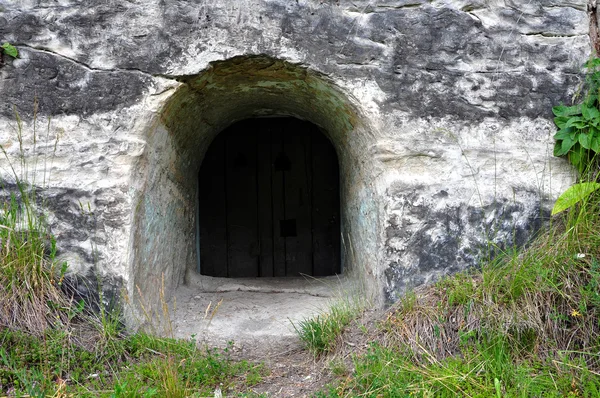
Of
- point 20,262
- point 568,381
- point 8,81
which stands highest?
point 8,81

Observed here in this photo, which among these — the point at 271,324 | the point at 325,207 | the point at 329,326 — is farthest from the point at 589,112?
the point at 325,207

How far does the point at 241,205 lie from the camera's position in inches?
193

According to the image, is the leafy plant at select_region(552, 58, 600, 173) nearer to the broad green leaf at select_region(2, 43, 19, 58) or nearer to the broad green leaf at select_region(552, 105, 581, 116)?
the broad green leaf at select_region(552, 105, 581, 116)

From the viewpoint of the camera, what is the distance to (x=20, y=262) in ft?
8.93

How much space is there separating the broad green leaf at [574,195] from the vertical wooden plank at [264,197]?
99.7 inches

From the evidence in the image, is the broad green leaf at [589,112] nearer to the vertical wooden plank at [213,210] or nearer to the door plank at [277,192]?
the door plank at [277,192]

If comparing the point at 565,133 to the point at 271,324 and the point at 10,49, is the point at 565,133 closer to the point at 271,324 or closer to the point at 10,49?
the point at 271,324

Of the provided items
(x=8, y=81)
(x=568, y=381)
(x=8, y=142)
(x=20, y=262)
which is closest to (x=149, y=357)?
(x=20, y=262)

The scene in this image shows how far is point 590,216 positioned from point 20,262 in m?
2.70

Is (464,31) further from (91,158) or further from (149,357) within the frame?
(149,357)

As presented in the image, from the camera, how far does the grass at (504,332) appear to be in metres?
2.36

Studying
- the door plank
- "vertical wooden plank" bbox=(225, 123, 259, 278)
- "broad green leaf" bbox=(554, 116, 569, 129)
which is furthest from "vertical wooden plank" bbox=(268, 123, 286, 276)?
"broad green leaf" bbox=(554, 116, 569, 129)

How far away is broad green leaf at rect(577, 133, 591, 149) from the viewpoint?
2.89 m

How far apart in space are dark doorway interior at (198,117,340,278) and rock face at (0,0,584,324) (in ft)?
5.84
